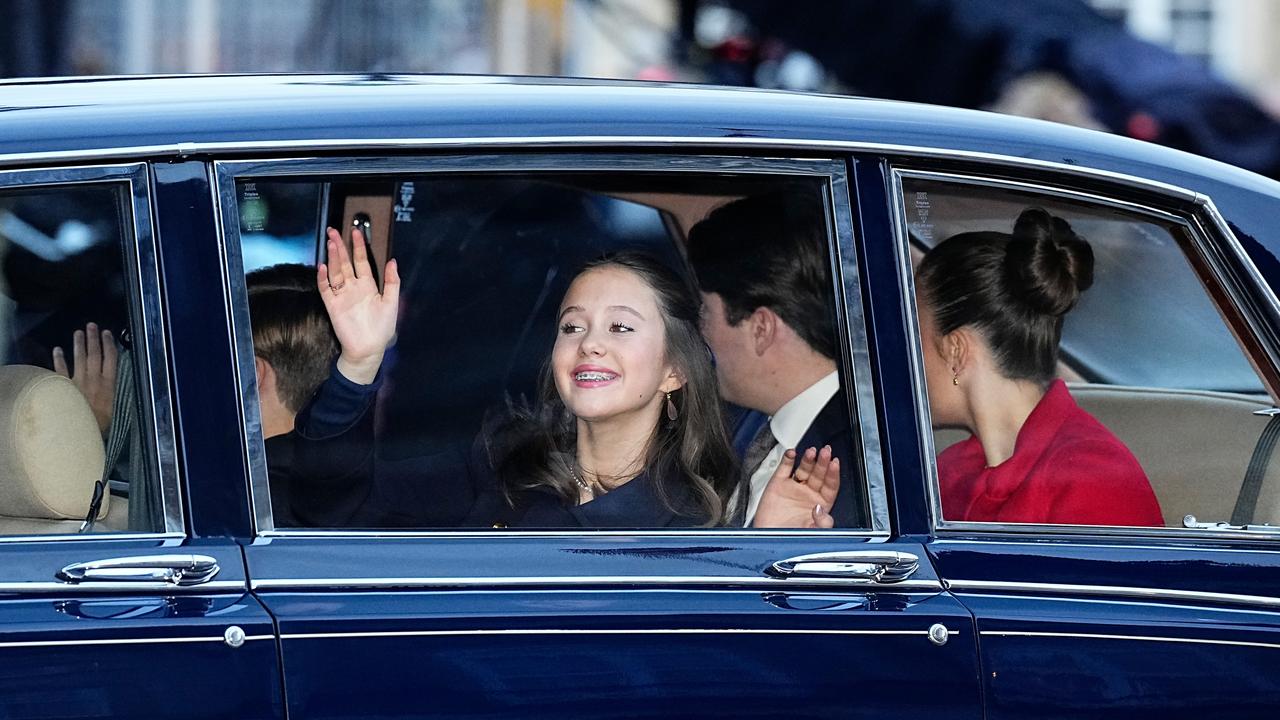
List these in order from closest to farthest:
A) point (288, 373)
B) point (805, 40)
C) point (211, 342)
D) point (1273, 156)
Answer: point (211, 342), point (288, 373), point (1273, 156), point (805, 40)

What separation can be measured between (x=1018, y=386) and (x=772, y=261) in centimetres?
49

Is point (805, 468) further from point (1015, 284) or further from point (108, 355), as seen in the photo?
point (108, 355)

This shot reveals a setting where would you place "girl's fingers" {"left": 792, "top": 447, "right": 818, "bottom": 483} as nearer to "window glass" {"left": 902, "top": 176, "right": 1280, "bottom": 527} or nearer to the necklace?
"window glass" {"left": 902, "top": 176, "right": 1280, "bottom": 527}

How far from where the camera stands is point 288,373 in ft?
7.85

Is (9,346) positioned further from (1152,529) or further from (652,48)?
(652,48)

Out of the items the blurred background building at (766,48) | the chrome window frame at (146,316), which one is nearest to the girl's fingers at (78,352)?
the chrome window frame at (146,316)

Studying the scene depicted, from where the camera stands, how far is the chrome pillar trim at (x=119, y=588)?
6.82ft

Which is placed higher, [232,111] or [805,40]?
[805,40]

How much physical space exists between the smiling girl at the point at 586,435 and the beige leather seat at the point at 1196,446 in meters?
0.36

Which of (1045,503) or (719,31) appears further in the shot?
(719,31)

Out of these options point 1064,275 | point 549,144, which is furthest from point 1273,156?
point 549,144

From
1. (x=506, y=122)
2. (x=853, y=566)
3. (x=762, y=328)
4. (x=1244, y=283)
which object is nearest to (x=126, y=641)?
(x=506, y=122)

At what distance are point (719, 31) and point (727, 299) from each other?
1188 cm

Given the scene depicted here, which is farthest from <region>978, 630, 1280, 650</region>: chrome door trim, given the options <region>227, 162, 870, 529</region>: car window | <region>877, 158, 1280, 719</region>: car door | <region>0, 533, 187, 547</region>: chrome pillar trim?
<region>0, 533, 187, 547</region>: chrome pillar trim
